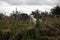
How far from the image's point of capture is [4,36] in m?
6.72

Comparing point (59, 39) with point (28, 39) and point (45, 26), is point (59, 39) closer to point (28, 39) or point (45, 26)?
point (28, 39)

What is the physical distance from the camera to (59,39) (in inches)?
209

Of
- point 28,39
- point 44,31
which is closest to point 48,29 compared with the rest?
point 44,31

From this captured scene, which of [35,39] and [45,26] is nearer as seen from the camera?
[35,39]

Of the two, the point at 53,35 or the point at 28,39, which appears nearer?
the point at 28,39

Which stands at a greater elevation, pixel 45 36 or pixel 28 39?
pixel 28 39

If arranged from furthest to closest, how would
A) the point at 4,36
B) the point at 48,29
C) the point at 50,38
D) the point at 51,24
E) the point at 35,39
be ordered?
the point at 51,24 → the point at 48,29 → the point at 4,36 → the point at 50,38 → the point at 35,39

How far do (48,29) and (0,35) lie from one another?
1.54 metres

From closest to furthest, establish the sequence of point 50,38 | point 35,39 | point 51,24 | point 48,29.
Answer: point 35,39 < point 50,38 < point 48,29 < point 51,24

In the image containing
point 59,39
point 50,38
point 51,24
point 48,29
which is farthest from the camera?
point 51,24

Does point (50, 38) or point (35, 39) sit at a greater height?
Result: point (35, 39)

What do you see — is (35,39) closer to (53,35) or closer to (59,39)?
(59,39)

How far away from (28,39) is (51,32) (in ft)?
8.58

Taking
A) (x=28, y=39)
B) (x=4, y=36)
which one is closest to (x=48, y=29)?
(x=4, y=36)
